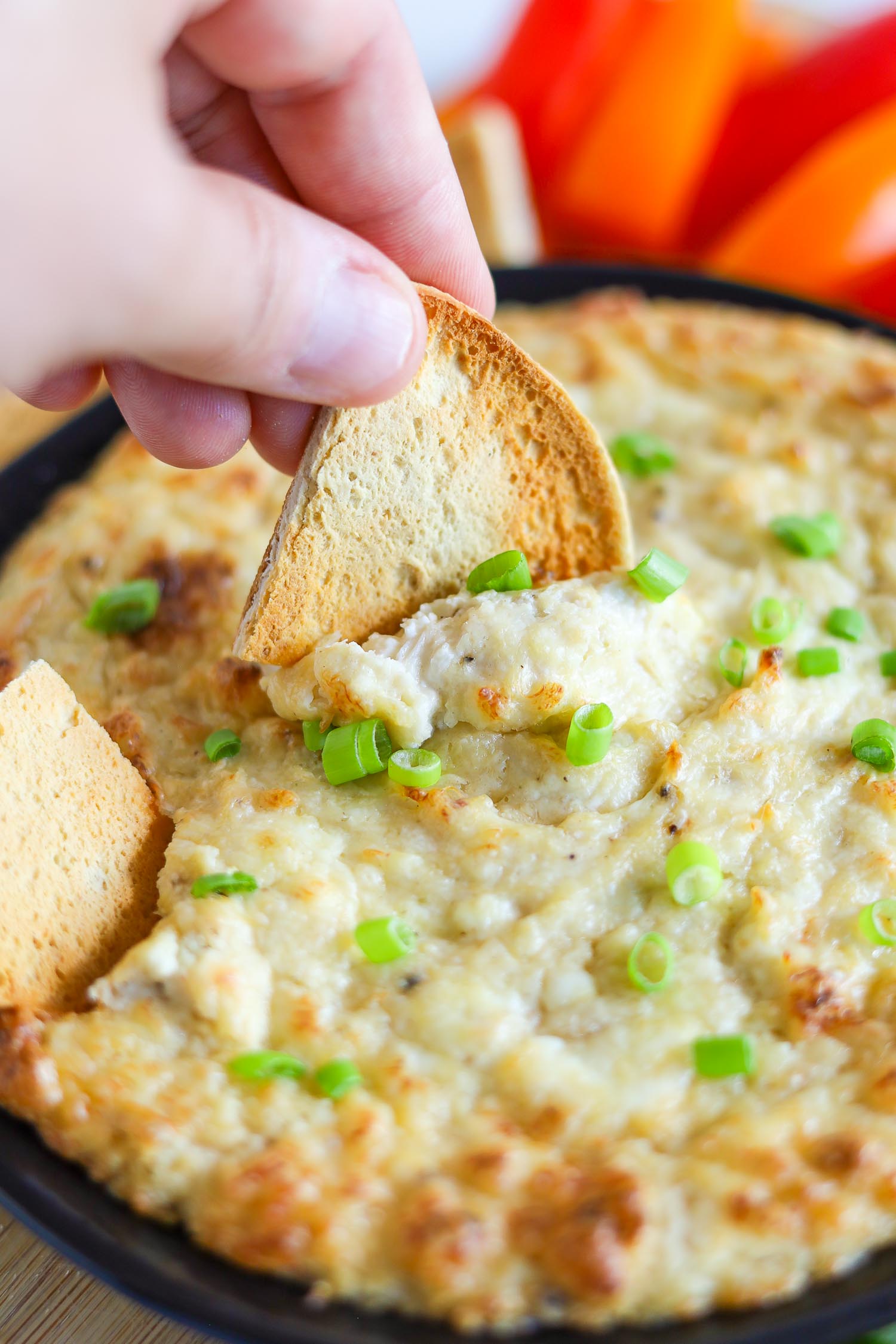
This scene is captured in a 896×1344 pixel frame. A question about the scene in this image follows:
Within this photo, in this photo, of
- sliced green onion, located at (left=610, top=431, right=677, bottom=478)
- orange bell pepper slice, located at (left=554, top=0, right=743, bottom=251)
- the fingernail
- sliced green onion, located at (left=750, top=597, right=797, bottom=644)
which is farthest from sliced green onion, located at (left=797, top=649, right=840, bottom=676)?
orange bell pepper slice, located at (left=554, top=0, right=743, bottom=251)

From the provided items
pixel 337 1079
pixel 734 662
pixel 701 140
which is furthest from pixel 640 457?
pixel 701 140

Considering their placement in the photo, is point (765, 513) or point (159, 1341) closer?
point (159, 1341)

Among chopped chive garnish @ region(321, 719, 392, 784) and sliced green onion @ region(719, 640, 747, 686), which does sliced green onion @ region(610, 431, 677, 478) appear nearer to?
sliced green onion @ region(719, 640, 747, 686)

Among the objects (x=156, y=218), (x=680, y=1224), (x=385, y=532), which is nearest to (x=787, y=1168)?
(x=680, y=1224)

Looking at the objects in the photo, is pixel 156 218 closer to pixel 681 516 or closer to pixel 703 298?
pixel 681 516

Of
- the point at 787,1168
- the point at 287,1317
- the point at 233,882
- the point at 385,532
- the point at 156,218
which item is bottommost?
the point at 787,1168

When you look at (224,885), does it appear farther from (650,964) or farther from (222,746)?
(650,964)

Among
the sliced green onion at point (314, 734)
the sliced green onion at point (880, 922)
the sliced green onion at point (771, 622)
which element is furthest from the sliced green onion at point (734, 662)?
the sliced green onion at point (314, 734)

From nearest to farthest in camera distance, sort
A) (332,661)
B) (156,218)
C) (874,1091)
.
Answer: (156,218) < (874,1091) < (332,661)
